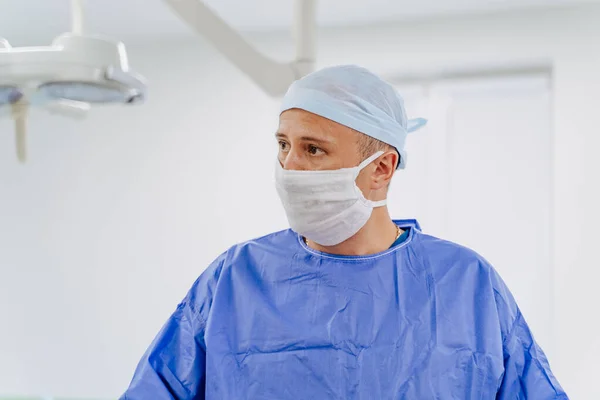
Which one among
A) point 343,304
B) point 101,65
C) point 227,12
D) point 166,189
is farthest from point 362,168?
point 166,189

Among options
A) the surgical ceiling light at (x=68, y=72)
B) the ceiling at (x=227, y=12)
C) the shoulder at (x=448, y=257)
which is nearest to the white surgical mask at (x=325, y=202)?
the shoulder at (x=448, y=257)

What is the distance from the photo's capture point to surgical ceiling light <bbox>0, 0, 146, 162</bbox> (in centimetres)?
170

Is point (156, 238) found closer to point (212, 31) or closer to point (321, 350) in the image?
point (212, 31)

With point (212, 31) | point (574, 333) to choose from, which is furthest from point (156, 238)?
point (212, 31)

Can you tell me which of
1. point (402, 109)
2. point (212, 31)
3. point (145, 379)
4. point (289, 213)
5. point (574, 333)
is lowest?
point (574, 333)

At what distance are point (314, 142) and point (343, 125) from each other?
0.06 meters

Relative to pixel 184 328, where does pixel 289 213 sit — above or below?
above

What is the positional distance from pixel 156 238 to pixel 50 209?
70 centimetres

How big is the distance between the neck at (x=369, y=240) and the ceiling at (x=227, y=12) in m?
2.32

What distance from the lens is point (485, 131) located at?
370 cm

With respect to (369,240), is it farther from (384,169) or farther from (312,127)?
(312,127)

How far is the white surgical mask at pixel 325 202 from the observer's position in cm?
133

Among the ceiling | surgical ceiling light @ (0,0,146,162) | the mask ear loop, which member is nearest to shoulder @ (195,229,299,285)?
the mask ear loop

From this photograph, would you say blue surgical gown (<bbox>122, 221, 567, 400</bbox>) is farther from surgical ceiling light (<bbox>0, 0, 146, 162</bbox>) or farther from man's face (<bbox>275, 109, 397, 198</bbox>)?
surgical ceiling light (<bbox>0, 0, 146, 162</bbox>)
